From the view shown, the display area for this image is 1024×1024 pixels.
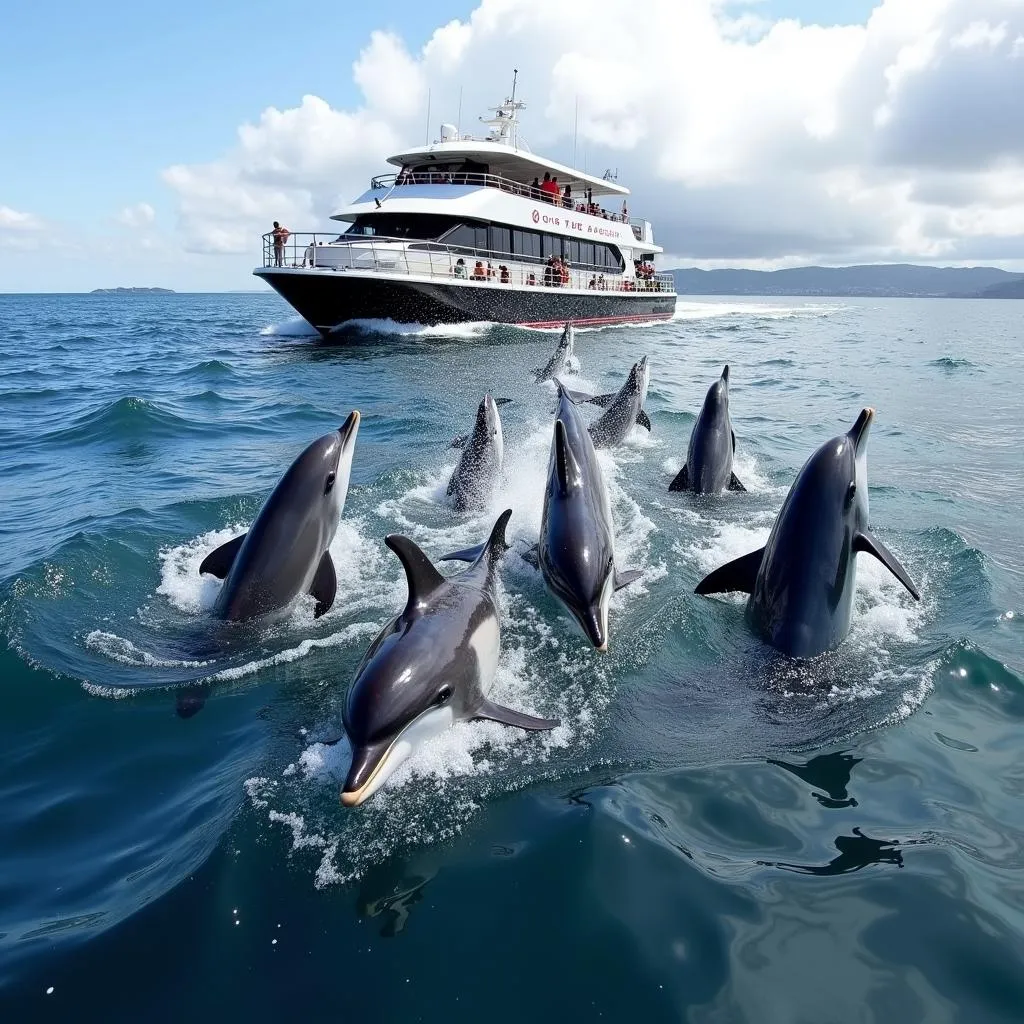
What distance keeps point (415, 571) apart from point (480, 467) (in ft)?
19.4

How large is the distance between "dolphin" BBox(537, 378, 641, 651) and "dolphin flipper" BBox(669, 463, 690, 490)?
355cm

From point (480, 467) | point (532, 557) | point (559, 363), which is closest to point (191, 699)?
point (532, 557)

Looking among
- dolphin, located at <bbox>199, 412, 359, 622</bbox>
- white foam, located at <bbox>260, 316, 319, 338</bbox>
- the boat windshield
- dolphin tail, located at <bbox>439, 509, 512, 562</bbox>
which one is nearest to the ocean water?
dolphin, located at <bbox>199, 412, 359, 622</bbox>

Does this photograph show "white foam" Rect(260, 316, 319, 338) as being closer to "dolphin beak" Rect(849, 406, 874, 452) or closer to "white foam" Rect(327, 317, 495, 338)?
"white foam" Rect(327, 317, 495, 338)

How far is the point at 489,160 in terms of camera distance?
4025 cm

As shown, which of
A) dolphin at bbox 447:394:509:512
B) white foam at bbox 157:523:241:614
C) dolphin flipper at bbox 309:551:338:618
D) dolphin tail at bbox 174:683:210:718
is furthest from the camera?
dolphin at bbox 447:394:509:512

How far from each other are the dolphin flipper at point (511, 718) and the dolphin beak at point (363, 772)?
2.66ft

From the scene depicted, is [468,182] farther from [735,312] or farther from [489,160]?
[735,312]

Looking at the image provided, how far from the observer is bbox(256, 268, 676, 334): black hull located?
30.6m

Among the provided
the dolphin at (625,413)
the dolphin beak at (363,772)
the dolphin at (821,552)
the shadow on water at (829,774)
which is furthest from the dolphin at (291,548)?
the dolphin at (625,413)

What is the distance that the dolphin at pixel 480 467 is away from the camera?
10281 mm

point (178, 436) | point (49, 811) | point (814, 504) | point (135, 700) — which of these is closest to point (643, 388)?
point (814, 504)

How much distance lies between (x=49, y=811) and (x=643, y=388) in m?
11.8

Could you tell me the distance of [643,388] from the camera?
14.3 m
